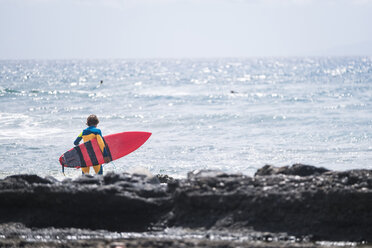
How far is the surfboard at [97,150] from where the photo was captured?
8.56 metres

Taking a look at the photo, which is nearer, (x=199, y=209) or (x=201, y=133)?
(x=199, y=209)

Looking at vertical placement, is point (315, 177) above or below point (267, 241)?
above

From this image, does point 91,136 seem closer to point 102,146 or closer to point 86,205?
point 102,146

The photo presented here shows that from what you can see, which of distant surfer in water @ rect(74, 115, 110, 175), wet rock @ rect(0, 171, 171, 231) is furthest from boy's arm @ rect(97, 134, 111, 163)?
wet rock @ rect(0, 171, 171, 231)

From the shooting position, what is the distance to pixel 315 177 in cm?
452

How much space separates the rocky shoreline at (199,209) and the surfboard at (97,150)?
3.54m

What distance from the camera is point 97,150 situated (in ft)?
27.9

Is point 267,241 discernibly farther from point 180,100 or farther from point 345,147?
point 180,100

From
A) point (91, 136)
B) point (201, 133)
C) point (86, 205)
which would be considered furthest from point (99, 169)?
point (201, 133)

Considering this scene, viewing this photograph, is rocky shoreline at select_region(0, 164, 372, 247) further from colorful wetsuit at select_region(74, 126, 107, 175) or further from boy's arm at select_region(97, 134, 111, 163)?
boy's arm at select_region(97, 134, 111, 163)

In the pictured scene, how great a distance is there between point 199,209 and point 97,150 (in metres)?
4.37

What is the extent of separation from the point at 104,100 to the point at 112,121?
1067 cm

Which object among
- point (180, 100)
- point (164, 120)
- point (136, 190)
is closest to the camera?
point (136, 190)

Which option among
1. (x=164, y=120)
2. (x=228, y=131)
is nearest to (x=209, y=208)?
(x=228, y=131)
